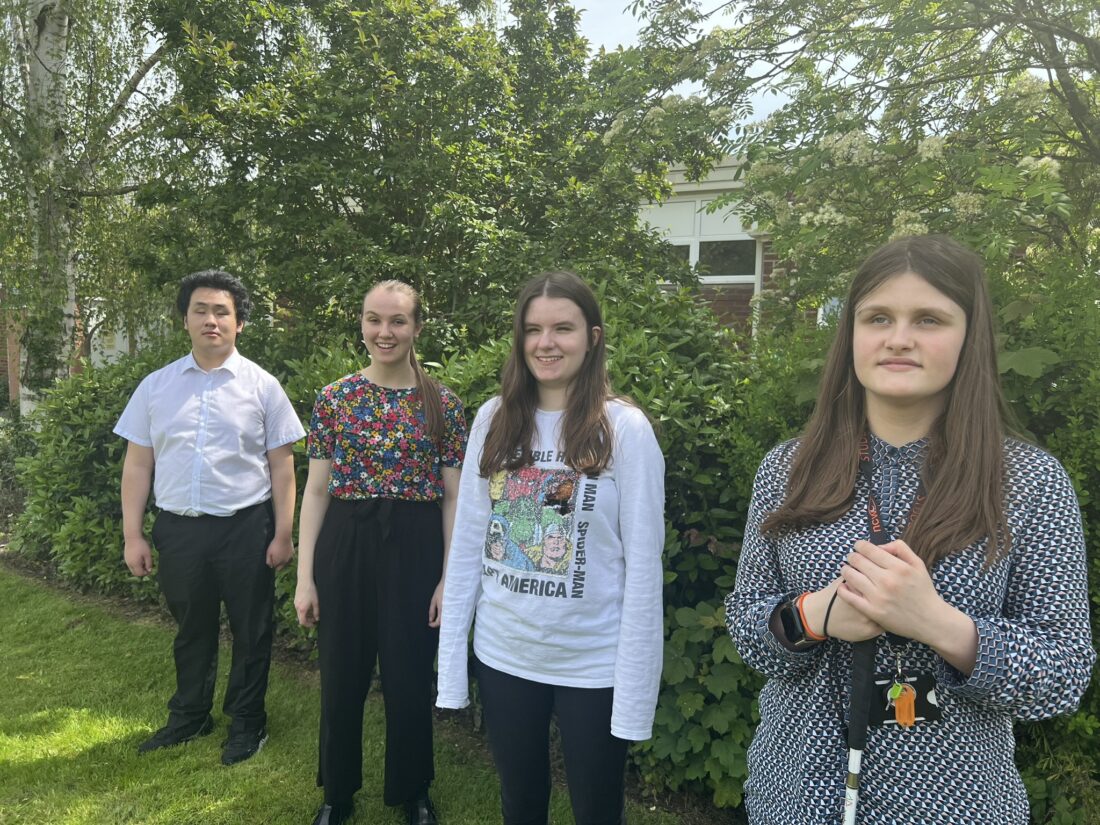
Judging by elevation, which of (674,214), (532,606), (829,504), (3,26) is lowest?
(532,606)

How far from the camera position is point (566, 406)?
2127 mm

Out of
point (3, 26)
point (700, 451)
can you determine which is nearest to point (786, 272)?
point (700, 451)

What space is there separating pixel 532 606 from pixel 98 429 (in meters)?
4.77

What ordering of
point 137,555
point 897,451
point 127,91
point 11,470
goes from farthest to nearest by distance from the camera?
point 127,91, point 11,470, point 137,555, point 897,451

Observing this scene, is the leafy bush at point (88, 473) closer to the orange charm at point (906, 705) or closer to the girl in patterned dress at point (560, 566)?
the girl in patterned dress at point (560, 566)

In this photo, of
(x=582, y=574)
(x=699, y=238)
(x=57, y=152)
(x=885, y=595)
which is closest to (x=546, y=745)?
(x=582, y=574)

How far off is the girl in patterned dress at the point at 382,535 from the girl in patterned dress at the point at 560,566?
→ 56 centimetres

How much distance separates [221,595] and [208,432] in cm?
80

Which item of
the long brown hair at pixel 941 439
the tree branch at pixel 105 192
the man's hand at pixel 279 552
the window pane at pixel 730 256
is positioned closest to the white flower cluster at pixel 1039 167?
the long brown hair at pixel 941 439

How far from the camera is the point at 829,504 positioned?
1.40m

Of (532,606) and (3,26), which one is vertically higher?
(3,26)

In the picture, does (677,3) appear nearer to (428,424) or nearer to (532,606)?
(428,424)

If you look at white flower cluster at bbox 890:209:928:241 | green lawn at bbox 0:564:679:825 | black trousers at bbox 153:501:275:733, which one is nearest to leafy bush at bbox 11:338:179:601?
green lawn at bbox 0:564:679:825

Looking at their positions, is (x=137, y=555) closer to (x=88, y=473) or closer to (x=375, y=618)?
(x=375, y=618)
